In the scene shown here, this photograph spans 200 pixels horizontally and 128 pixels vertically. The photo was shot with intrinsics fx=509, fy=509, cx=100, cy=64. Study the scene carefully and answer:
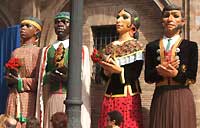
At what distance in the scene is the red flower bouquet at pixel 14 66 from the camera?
21.4ft

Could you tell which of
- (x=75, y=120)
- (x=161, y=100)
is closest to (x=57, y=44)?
(x=161, y=100)

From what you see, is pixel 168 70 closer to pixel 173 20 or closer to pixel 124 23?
pixel 173 20

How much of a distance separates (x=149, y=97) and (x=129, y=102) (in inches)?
59.2

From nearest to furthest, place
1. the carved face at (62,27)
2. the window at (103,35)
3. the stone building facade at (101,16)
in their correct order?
the carved face at (62,27) → the stone building facade at (101,16) → the window at (103,35)

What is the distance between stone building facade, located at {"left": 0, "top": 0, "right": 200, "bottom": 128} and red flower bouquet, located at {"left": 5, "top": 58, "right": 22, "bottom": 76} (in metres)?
1.44

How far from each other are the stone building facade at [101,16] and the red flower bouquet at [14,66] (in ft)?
4.72

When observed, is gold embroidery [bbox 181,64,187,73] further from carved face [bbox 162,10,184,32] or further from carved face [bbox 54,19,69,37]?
carved face [bbox 54,19,69,37]

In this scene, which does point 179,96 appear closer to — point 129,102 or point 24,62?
point 129,102

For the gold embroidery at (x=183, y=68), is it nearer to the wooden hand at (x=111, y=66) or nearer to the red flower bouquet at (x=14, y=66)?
the wooden hand at (x=111, y=66)

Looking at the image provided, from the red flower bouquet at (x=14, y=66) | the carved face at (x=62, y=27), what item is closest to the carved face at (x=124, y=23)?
the carved face at (x=62, y=27)

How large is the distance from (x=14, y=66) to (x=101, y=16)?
1.98 meters

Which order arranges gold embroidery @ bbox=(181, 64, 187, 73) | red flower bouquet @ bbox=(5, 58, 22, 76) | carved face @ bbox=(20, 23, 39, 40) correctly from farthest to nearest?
carved face @ bbox=(20, 23, 39, 40), red flower bouquet @ bbox=(5, 58, 22, 76), gold embroidery @ bbox=(181, 64, 187, 73)

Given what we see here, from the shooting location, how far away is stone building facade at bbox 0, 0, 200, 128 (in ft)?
23.3

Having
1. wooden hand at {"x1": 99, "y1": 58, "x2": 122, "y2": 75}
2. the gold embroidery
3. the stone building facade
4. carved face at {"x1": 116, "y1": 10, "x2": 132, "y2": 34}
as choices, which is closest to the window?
the stone building facade
